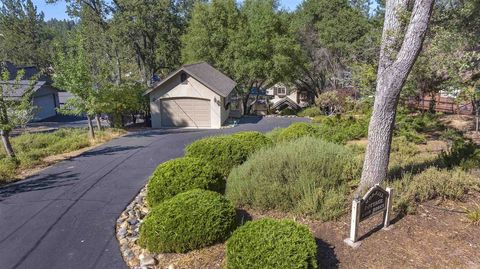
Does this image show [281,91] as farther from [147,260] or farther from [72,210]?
[147,260]

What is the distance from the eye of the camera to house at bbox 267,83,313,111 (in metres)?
39.4

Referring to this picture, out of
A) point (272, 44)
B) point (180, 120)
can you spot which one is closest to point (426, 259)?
point (180, 120)

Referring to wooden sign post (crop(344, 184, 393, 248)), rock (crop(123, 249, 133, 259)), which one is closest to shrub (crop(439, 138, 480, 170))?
wooden sign post (crop(344, 184, 393, 248))

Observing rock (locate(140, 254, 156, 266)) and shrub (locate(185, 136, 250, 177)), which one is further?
shrub (locate(185, 136, 250, 177))

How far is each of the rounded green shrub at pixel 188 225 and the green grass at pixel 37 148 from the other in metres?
7.36

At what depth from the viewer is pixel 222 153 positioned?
8.72 meters

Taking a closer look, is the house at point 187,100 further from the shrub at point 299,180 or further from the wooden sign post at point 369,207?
the wooden sign post at point 369,207

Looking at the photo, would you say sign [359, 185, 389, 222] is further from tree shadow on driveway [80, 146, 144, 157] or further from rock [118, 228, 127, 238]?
tree shadow on driveway [80, 146, 144, 157]

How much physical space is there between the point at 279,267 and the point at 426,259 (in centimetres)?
223

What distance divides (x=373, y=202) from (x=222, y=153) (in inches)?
180

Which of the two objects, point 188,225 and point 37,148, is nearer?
point 188,225

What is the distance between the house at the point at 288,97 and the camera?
39438 mm

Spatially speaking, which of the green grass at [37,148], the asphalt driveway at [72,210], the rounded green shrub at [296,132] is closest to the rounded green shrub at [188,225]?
the asphalt driveway at [72,210]

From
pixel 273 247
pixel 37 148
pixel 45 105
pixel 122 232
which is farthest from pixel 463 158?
pixel 45 105
